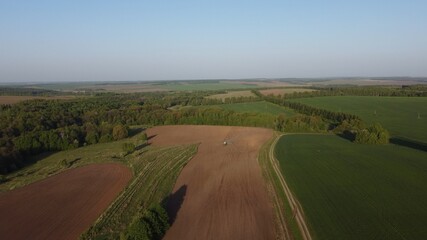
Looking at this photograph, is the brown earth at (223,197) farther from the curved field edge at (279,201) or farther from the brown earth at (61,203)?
the brown earth at (61,203)

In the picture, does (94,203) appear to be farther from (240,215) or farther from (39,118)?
(39,118)

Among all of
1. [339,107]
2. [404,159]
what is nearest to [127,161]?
[404,159]

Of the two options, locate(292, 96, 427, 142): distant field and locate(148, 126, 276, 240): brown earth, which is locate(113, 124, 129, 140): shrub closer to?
locate(148, 126, 276, 240): brown earth

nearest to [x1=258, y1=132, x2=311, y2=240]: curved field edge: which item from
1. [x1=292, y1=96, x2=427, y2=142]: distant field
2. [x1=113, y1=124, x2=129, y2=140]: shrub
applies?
[x1=292, y1=96, x2=427, y2=142]: distant field

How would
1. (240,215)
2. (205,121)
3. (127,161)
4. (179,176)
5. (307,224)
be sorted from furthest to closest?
1. (205,121)
2. (127,161)
3. (179,176)
4. (240,215)
5. (307,224)

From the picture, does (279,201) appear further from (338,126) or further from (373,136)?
(338,126)

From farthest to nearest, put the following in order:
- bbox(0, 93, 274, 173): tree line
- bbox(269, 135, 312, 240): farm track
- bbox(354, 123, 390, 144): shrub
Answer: bbox(0, 93, 274, 173): tree line < bbox(354, 123, 390, 144): shrub < bbox(269, 135, 312, 240): farm track

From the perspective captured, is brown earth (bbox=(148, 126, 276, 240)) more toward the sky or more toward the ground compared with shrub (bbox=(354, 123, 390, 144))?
more toward the ground
